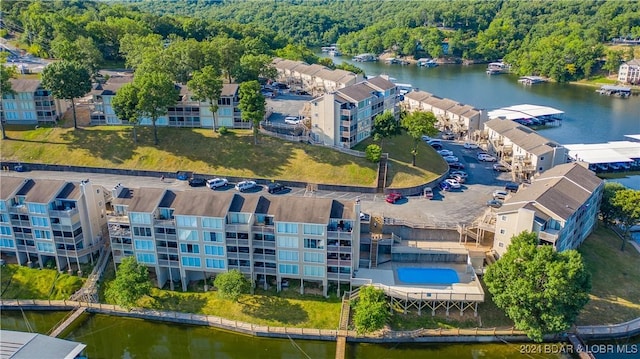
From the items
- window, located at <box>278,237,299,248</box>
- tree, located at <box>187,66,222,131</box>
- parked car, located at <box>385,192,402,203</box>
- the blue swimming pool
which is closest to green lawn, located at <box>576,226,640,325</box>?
the blue swimming pool

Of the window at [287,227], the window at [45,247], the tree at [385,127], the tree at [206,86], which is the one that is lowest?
the window at [45,247]

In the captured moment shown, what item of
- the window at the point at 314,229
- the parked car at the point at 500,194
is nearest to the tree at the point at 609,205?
the parked car at the point at 500,194

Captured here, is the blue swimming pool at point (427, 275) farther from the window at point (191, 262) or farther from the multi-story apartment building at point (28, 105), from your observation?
the multi-story apartment building at point (28, 105)

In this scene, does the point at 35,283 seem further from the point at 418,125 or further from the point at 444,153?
the point at 444,153

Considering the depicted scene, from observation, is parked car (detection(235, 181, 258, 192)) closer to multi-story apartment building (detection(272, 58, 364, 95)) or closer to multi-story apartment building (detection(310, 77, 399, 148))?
multi-story apartment building (detection(310, 77, 399, 148))

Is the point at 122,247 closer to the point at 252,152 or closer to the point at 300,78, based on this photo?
the point at 252,152

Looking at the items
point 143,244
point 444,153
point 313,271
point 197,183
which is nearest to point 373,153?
point 444,153
